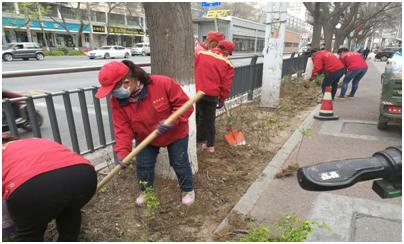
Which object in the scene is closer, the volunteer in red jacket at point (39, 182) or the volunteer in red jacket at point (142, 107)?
the volunteer in red jacket at point (39, 182)

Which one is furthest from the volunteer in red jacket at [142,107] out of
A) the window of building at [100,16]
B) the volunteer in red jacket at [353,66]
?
the window of building at [100,16]

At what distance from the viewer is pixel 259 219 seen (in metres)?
2.79

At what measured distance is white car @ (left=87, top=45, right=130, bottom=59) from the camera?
30.0 metres

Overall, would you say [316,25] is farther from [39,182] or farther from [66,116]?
[39,182]

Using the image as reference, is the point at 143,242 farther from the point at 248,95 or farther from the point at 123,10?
the point at 123,10

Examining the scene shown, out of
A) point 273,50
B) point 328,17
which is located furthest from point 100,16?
point 273,50

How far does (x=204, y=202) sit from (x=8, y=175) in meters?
1.75

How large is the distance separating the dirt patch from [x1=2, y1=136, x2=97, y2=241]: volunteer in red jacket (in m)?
0.68

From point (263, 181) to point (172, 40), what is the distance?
181 centimetres

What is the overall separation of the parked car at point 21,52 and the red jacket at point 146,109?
27.1m

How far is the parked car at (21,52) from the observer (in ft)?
82.8

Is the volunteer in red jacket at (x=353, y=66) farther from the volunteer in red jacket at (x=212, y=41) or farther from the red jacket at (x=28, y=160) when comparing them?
the red jacket at (x=28, y=160)

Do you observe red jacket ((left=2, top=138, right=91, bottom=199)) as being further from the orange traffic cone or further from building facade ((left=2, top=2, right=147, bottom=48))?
building facade ((left=2, top=2, right=147, bottom=48))

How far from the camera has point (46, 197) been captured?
187cm
